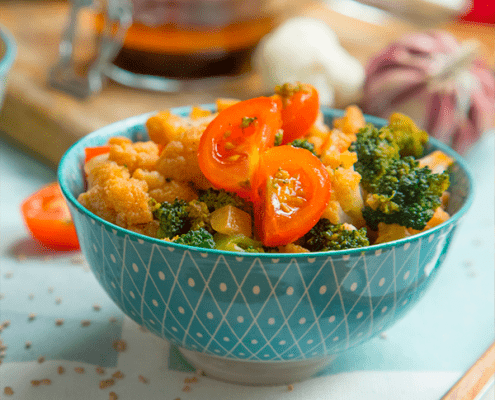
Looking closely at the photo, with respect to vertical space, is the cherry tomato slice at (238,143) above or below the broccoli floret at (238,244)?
above

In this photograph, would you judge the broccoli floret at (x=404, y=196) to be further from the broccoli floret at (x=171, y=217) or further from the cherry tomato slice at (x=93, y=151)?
the cherry tomato slice at (x=93, y=151)

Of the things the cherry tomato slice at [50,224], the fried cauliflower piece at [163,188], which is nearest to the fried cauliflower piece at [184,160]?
the fried cauliflower piece at [163,188]

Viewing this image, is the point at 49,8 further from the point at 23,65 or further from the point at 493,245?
the point at 493,245

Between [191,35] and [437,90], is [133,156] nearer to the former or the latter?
[191,35]

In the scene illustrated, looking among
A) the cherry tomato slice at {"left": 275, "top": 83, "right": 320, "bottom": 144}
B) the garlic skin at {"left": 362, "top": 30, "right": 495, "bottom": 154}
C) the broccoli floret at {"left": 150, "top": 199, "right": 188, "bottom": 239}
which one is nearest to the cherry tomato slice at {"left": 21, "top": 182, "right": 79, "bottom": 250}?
the broccoli floret at {"left": 150, "top": 199, "right": 188, "bottom": 239}

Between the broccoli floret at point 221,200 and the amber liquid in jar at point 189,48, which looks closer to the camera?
the broccoli floret at point 221,200

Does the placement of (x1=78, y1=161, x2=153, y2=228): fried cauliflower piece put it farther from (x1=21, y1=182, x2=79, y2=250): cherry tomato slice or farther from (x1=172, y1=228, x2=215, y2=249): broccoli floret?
(x1=21, y1=182, x2=79, y2=250): cherry tomato slice
